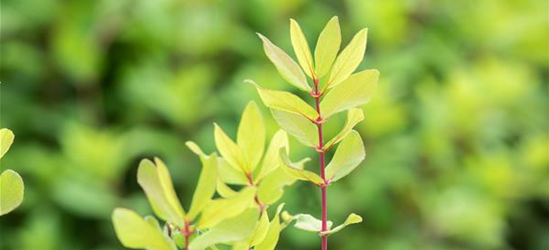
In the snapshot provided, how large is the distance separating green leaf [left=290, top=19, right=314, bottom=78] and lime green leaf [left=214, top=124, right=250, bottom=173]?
0.18 feet

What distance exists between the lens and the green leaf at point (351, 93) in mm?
468

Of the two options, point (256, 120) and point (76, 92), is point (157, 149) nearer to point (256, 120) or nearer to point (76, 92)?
point (76, 92)

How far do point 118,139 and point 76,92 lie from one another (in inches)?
7.3

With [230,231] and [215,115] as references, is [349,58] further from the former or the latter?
[215,115]

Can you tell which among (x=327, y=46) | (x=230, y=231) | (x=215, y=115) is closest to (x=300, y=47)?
(x=327, y=46)

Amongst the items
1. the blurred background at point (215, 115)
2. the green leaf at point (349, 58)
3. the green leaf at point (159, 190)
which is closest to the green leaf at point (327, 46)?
the green leaf at point (349, 58)

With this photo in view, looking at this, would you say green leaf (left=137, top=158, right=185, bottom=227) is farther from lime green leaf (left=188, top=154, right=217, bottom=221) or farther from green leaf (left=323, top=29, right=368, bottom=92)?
green leaf (left=323, top=29, right=368, bottom=92)

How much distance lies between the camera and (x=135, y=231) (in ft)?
1.27

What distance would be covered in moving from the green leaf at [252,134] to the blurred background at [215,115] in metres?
1.27

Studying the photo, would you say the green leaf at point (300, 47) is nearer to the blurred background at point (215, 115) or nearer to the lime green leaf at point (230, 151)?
the lime green leaf at point (230, 151)

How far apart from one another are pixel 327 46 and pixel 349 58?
0.01 meters

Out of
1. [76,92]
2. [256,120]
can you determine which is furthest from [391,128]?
[256,120]

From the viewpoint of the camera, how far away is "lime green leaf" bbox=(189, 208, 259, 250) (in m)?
0.41

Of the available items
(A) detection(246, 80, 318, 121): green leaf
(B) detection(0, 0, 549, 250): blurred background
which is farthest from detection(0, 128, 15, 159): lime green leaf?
(B) detection(0, 0, 549, 250): blurred background
